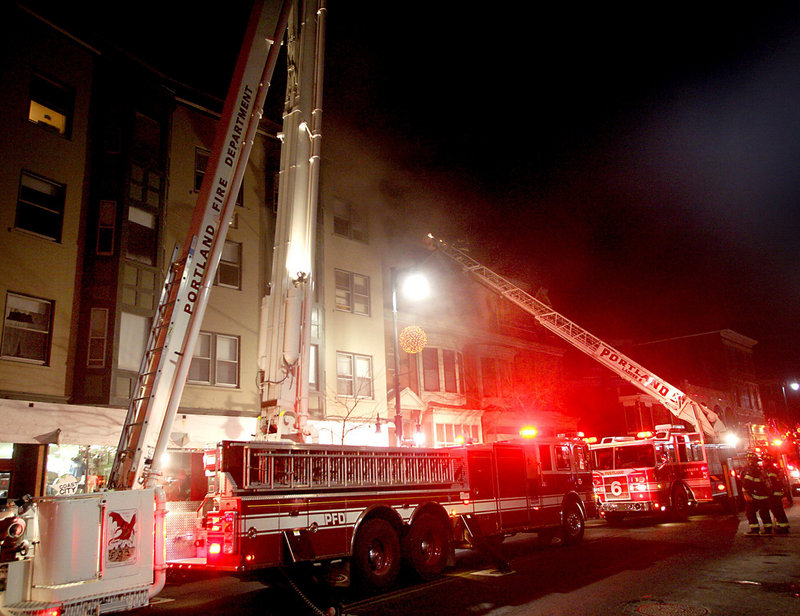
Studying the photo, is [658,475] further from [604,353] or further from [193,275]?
[193,275]

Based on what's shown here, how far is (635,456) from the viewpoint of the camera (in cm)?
1855

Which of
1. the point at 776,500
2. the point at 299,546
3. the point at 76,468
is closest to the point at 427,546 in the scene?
the point at 299,546

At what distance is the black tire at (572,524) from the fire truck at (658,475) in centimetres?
459

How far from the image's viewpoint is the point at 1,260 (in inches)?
559

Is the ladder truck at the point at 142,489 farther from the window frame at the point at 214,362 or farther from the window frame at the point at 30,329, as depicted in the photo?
the window frame at the point at 214,362

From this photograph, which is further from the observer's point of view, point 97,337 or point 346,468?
point 97,337

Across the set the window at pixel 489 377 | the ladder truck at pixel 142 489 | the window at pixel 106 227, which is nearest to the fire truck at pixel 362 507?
the ladder truck at pixel 142 489

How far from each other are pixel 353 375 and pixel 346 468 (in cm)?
1268

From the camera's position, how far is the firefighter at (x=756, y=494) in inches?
506

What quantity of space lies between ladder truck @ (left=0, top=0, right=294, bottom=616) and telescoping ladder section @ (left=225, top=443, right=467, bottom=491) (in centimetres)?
118

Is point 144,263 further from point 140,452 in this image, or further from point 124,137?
point 140,452

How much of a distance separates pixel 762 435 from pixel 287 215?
101 ft

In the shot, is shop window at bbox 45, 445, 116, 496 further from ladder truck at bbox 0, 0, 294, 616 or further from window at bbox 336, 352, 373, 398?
ladder truck at bbox 0, 0, 294, 616

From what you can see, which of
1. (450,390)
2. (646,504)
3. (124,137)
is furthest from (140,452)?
(450,390)
